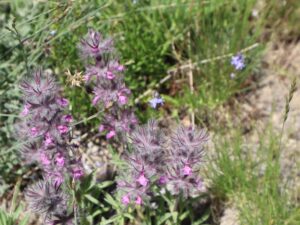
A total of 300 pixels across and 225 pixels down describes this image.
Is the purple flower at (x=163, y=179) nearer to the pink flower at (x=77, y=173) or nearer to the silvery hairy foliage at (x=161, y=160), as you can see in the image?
the silvery hairy foliage at (x=161, y=160)

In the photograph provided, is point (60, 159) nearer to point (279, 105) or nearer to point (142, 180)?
point (142, 180)

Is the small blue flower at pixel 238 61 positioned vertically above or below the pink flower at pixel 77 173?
above

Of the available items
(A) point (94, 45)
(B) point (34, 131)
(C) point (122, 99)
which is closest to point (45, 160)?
(B) point (34, 131)

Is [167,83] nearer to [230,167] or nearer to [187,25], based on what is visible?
[187,25]

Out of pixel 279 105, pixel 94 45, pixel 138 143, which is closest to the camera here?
pixel 138 143

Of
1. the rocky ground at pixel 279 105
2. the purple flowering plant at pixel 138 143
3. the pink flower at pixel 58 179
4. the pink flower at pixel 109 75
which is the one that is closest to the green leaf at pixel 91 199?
the purple flowering plant at pixel 138 143

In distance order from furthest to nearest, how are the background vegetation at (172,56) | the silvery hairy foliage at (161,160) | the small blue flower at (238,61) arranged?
the small blue flower at (238,61)
the background vegetation at (172,56)
the silvery hairy foliage at (161,160)

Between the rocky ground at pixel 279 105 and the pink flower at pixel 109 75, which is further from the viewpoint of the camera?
the rocky ground at pixel 279 105
